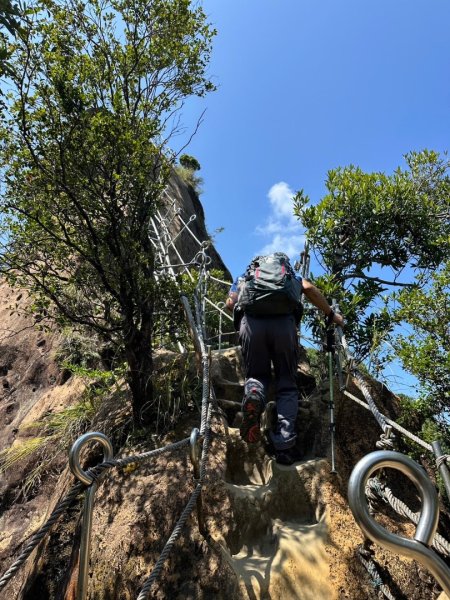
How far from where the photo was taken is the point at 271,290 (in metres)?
4.07

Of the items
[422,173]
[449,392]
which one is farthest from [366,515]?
[422,173]

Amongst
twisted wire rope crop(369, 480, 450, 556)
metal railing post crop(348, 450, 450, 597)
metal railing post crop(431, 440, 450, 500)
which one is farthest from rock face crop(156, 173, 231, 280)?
metal railing post crop(348, 450, 450, 597)

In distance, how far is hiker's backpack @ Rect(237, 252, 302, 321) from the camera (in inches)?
161

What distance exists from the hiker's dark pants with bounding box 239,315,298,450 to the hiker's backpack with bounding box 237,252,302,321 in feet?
0.31

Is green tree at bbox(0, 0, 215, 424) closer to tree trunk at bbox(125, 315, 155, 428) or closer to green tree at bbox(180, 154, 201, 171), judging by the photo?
tree trunk at bbox(125, 315, 155, 428)

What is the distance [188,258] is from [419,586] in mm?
10220

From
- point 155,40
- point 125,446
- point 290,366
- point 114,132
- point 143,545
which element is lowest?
point 143,545

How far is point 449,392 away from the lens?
4430mm

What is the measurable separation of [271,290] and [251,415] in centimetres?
111

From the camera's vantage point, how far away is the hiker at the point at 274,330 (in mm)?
3984

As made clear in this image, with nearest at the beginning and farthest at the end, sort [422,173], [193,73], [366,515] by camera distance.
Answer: [366,515]
[193,73]
[422,173]

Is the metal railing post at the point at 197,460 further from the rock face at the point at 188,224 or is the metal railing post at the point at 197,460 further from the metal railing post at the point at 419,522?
the rock face at the point at 188,224

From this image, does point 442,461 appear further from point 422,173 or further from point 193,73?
point 422,173

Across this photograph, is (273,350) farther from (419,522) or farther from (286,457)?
(419,522)
